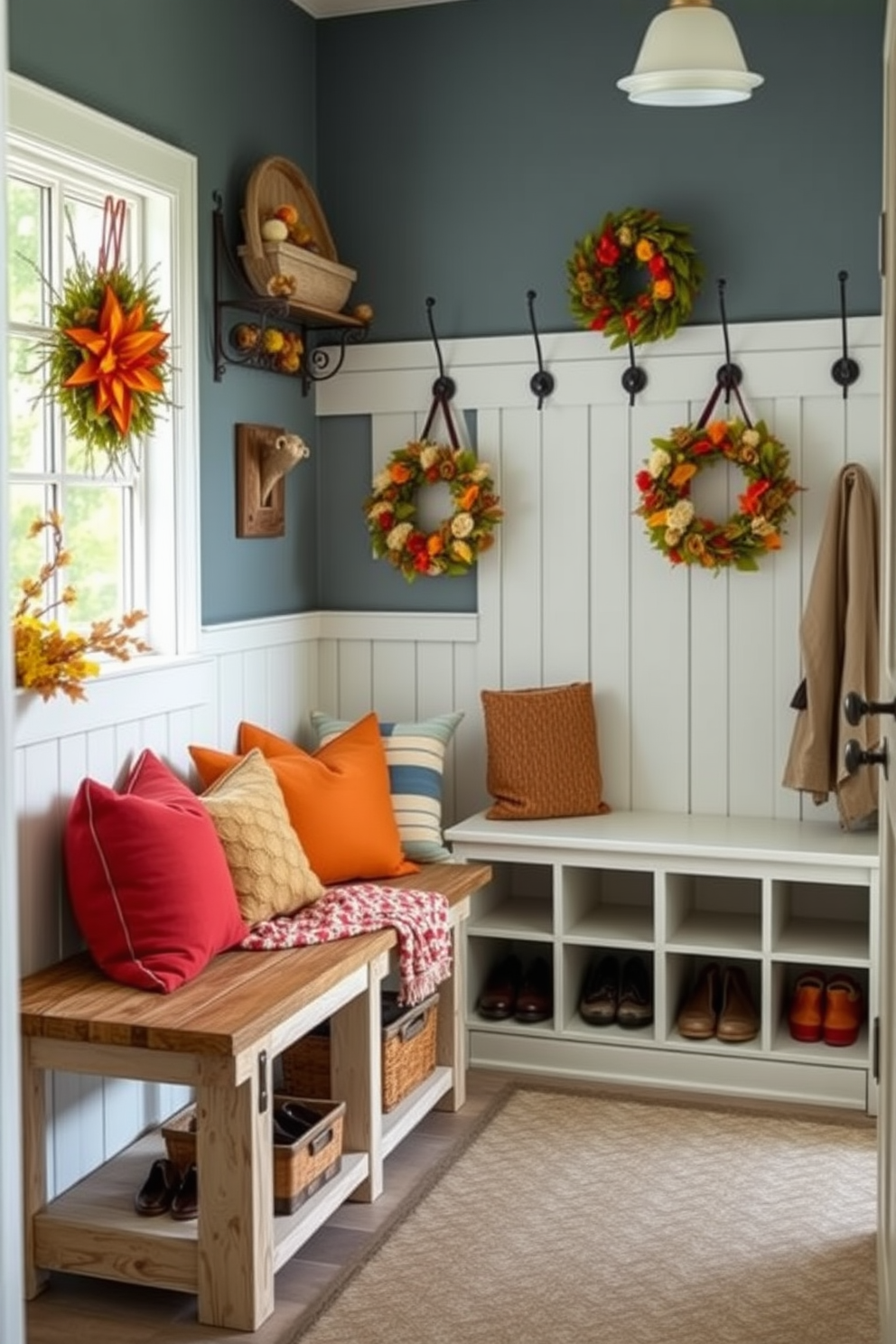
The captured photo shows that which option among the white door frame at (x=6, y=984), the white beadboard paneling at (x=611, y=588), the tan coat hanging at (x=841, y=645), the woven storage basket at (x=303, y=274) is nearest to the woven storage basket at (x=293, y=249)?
the woven storage basket at (x=303, y=274)

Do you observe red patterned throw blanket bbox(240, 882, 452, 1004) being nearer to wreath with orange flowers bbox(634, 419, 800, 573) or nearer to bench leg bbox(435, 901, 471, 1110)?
bench leg bbox(435, 901, 471, 1110)

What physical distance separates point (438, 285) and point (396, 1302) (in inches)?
107

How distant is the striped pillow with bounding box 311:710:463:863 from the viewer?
160 inches

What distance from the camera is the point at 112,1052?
9.29 ft

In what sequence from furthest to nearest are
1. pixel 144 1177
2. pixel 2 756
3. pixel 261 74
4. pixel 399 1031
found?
pixel 261 74, pixel 399 1031, pixel 144 1177, pixel 2 756

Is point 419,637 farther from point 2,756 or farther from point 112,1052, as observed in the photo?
point 2,756

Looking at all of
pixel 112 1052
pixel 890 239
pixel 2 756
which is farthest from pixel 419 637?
pixel 2 756

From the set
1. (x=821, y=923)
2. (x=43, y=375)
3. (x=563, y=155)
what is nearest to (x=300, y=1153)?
(x=43, y=375)

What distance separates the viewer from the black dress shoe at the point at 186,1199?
2924 mm

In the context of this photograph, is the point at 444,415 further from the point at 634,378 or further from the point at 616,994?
the point at 616,994

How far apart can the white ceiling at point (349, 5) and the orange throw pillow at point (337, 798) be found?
2.01 m

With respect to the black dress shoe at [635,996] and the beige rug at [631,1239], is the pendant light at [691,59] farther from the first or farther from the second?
the beige rug at [631,1239]

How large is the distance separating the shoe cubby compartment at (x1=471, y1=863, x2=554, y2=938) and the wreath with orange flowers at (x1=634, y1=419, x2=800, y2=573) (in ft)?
3.19

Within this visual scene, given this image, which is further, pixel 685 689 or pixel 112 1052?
pixel 685 689
